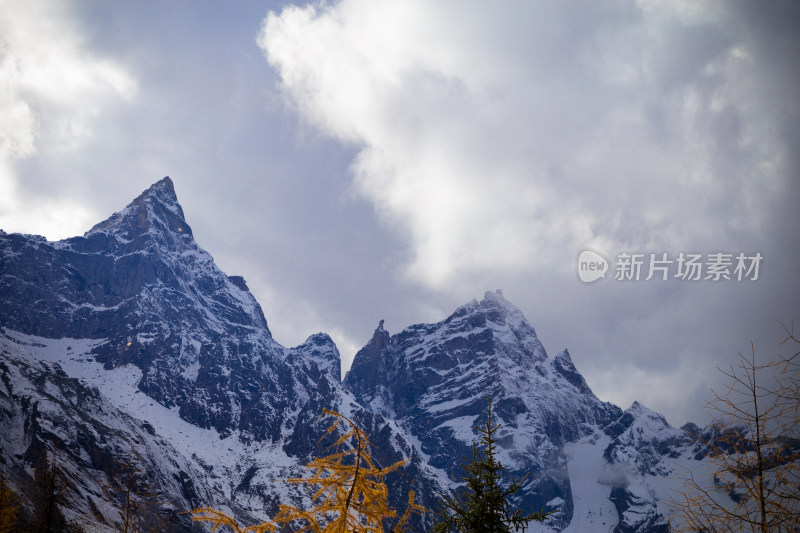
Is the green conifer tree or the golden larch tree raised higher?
the green conifer tree

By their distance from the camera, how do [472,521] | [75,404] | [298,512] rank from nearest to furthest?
[298,512] < [472,521] < [75,404]

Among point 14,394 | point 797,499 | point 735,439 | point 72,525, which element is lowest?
point 72,525

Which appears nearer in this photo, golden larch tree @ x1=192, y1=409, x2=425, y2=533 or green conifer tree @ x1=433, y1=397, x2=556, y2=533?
golden larch tree @ x1=192, y1=409, x2=425, y2=533

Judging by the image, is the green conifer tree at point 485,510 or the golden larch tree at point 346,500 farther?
the green conifer tree at point 485,510

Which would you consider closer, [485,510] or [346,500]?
[346,500]

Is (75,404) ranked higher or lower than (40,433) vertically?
higher

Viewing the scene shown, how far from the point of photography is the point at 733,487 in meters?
8.29

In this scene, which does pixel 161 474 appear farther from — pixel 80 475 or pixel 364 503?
pixel 364 503

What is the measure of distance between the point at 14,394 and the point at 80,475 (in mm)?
41686

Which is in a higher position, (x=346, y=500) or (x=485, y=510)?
(x=485, y=510)

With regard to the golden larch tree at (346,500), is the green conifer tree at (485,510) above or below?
above

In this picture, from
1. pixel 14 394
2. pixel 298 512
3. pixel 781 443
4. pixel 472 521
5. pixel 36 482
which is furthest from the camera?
pixel 14 394

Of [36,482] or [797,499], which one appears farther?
[36,482]

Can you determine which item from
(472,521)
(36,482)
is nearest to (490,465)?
(472,521)
